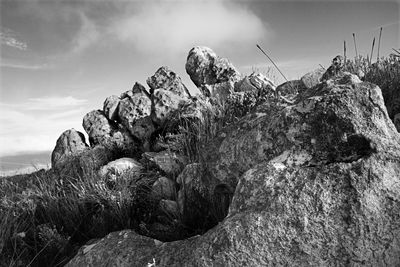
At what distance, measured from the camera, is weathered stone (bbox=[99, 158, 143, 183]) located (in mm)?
6656

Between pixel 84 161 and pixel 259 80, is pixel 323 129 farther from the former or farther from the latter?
pixel 259 80

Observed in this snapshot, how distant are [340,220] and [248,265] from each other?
77 centimetres

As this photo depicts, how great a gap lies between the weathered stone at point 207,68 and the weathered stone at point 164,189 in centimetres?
708

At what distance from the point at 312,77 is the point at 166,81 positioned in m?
5.21

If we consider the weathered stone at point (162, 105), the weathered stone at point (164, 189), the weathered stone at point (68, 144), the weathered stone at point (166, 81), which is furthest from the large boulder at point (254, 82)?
the weathered stone at point (68, 144)

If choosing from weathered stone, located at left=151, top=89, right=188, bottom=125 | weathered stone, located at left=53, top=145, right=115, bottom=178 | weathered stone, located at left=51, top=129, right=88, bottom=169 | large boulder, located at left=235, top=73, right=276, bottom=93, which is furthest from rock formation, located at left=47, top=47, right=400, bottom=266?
weathered stone, located at left=51, top=129, right=88, bottom=169

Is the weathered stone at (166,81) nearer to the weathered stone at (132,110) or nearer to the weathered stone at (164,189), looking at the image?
the weathered stone at (132,110)

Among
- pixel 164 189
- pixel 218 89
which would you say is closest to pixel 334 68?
pixel 218 89

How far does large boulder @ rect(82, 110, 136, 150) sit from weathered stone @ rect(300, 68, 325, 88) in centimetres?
538

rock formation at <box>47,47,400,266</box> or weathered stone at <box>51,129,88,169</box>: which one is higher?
weathered stone at <box>51,129,88,169</box>

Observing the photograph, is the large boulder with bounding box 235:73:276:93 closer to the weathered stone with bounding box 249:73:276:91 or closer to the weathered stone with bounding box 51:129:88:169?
the weathered stone with bounding box 249:73:276:91

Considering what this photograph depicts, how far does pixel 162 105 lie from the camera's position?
927 centimetres

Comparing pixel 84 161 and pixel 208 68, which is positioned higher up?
pixel 208 68

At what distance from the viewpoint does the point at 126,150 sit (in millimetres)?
9484
